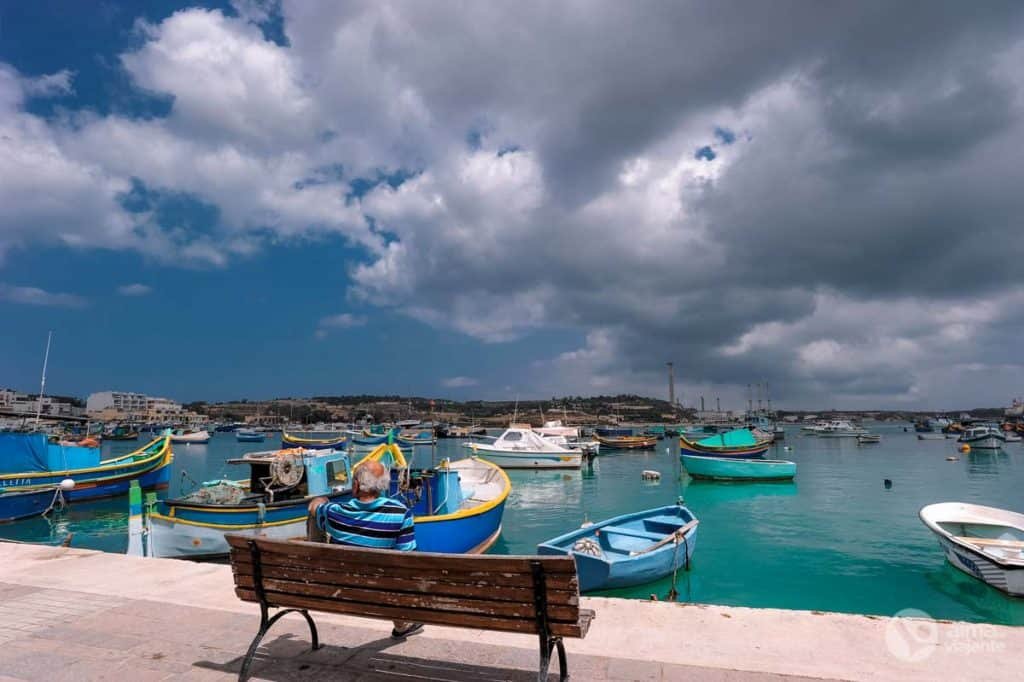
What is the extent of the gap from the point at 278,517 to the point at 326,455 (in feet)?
7.96

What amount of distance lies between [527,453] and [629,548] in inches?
1369

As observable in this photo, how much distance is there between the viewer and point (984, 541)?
45.1 ft

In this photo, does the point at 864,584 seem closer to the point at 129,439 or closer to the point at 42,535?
the point at 42,535

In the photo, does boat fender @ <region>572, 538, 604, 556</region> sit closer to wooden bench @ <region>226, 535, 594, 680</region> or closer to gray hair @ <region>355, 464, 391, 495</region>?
gray hair @ <region>355, 464, 391, 495</region>

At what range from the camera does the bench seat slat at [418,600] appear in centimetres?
355

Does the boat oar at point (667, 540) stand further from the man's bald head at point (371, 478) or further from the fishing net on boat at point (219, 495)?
the fishing net on boat at point (219, 495)

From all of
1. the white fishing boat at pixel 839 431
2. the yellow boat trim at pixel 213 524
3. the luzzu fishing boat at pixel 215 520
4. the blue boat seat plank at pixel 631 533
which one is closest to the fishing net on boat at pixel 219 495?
the luzzu fishing boat at pixel 215 520

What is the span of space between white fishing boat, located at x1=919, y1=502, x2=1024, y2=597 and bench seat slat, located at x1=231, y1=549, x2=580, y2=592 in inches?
534

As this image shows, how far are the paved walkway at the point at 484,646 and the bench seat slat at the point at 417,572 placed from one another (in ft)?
2.75

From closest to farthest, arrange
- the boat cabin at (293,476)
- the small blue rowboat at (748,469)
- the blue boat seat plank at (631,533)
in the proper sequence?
the blue boat seat plank at (631,533)
the boat cabin at (293,476)
the small blue rowboat at (748,469)

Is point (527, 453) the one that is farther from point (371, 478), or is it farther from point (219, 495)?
point (371, 478)

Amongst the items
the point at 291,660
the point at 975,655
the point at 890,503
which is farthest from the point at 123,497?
the point at 890,503

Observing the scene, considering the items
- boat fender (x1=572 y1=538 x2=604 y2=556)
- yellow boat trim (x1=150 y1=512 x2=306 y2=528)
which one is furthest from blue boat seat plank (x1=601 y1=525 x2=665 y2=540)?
yellow boat trim (x1=150 y1=512 x2=306 y2=528)

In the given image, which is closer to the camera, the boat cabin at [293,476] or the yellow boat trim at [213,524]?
the yellow boat trim at [213,524]
